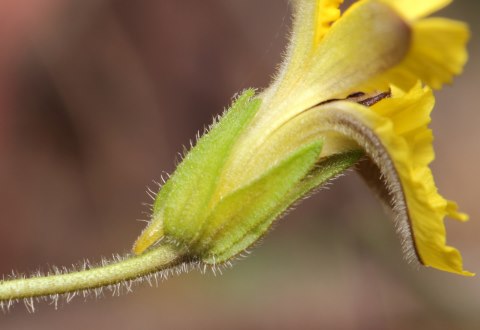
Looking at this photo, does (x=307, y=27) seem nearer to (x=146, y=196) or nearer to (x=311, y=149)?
(x=311, y=149)

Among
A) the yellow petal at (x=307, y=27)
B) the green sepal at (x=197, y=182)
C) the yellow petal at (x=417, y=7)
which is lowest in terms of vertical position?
the green sepal at (x=197, y=182)

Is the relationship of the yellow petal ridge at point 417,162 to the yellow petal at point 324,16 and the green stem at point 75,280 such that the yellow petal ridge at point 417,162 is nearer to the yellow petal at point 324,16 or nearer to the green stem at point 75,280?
the yellow petal at point 324,16

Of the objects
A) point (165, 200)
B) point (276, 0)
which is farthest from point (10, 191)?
point (165, 200)

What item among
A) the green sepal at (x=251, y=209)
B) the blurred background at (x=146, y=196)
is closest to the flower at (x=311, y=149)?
the green sepal at (x=251, y=209)

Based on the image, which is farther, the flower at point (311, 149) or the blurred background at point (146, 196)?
the blurred background at point (146, 196)

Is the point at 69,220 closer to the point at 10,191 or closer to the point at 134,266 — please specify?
the point at 10,191

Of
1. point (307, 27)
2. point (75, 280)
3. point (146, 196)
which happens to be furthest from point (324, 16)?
point (146, 196)

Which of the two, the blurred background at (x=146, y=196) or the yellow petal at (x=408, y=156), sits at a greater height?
the yellow petal at (x=408, y=156)
